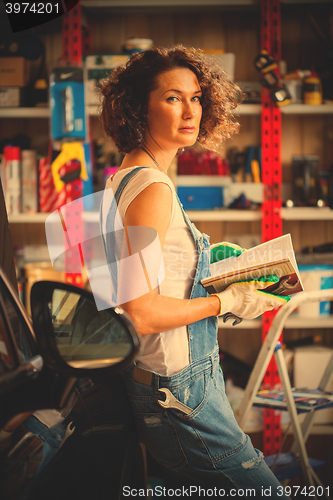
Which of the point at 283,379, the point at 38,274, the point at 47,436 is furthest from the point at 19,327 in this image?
the point at 38,274

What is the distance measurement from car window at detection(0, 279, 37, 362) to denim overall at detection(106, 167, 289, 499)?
0.26 meters

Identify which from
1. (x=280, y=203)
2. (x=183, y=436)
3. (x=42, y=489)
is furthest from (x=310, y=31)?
(x=42, y=489)

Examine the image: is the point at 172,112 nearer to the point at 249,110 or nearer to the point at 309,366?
the point at 249,110

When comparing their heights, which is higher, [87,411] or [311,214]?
[311,214]

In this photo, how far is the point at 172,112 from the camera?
3.10ft

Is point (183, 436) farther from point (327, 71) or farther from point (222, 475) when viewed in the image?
point (327, 71)

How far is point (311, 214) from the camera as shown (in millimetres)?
2010

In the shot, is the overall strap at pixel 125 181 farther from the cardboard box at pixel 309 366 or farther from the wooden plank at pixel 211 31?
the wooden plank at pixel 211 31

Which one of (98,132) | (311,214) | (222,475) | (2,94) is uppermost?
(2,94)

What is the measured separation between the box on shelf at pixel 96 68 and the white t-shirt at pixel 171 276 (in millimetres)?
1299

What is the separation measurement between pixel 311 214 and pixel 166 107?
129cm

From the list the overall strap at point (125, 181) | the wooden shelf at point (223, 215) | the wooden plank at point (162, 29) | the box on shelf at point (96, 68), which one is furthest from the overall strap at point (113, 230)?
the wooden plank at point (162, 29)

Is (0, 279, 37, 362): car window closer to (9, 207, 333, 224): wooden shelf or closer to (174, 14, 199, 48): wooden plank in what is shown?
A: (9, 207, 333, 224): wooden shelf

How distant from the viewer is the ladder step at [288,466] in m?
1.46
